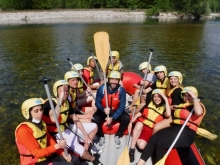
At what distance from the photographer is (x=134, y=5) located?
2584 inches

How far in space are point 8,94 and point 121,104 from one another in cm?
594

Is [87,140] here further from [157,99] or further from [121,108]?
[157,99]

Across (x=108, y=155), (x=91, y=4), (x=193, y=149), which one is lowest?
(x=108, y=155)

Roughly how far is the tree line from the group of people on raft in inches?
2025

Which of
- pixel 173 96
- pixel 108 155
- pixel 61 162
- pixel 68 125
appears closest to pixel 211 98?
pixel 173 96

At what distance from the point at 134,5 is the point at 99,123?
6650 cm

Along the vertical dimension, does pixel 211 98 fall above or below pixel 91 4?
below

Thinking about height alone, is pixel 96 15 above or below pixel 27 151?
above

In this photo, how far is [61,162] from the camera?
3289 mm

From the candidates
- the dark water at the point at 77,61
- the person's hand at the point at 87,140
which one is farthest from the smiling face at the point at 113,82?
the dark water at the point at 77,61

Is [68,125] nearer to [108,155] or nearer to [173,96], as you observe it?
[108,155]

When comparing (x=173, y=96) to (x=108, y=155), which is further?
(x=173, y=96)

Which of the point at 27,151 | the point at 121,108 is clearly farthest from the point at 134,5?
the point at 27,151

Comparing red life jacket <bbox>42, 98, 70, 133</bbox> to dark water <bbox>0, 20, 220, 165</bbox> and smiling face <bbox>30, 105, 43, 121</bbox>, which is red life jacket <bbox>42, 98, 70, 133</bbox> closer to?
smiling face <bbox>30, 105, 43, 121</bbox>
